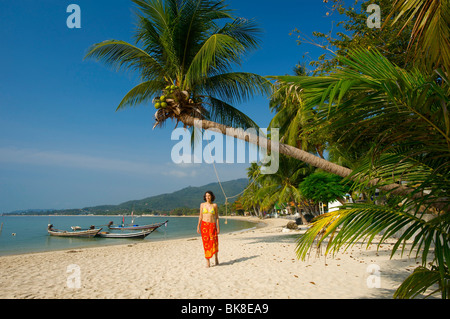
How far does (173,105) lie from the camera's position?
5574 mm

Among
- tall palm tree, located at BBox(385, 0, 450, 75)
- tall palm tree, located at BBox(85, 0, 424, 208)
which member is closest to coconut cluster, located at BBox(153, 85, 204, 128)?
tall palm tree, located at BBox(85, 0, 424, 208)

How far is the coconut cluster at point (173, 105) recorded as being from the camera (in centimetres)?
555

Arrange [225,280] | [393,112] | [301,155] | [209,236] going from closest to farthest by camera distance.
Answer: [393,112]
[301,155]
[225,280]
[209,236]

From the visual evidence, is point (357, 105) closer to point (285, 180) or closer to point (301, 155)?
point (301, 155)

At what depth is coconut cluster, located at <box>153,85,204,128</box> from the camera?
555cm

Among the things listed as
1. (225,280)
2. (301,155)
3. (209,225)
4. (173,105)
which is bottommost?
(225,280)

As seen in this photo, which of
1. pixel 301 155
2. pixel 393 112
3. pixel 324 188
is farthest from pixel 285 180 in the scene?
pixel 393 112

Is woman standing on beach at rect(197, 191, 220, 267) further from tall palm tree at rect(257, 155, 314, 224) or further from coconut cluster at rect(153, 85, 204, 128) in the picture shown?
tall palm tree at rect(257, 155, 314, 224)

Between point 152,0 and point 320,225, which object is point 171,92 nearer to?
point 152,0

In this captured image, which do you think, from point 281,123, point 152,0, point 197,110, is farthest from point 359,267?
point 281,123

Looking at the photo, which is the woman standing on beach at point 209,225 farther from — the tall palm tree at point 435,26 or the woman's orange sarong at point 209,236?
the tall palm tree at point 435,26

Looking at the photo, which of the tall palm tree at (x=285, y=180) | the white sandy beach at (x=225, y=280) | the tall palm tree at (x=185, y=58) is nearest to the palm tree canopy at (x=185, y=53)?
the tall palm tree at (x=185, y=58)

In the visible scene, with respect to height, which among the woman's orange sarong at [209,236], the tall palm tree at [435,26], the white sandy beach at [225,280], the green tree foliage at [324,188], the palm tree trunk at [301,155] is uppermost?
the tall palm tree at [435,26]
